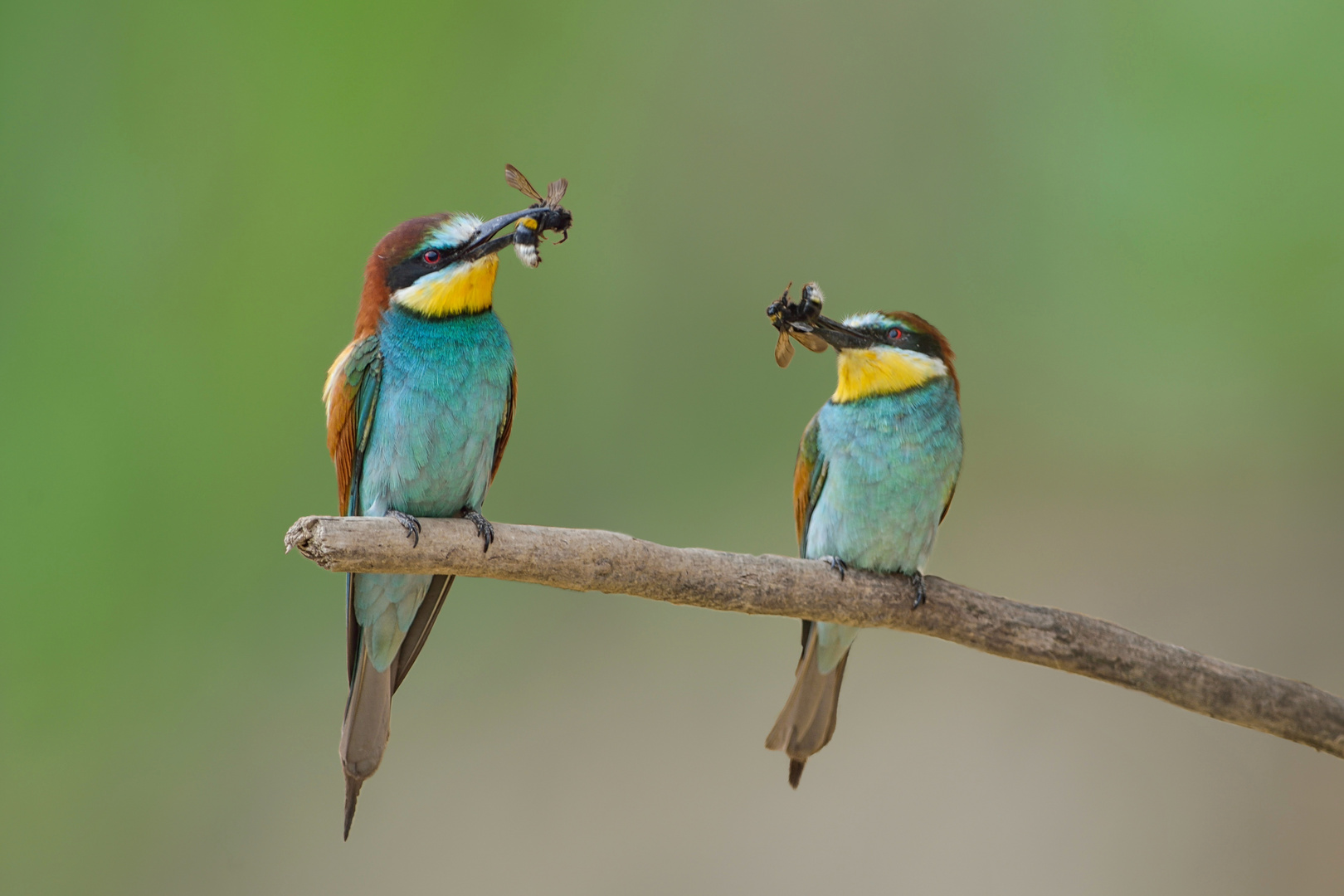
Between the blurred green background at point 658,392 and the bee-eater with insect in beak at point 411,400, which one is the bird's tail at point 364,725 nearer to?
the bee-eater with insect in beak at point 411,400

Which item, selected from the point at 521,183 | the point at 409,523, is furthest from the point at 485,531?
the point at 521,183

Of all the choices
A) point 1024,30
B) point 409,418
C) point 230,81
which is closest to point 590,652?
point 409,418

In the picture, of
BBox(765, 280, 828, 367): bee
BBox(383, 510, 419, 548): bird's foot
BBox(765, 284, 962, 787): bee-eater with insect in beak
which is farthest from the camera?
BBox(765, 284, 962, 787): bee-eater with insect in beak

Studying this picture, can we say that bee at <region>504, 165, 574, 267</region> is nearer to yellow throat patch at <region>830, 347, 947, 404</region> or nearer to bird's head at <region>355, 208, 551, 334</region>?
bird's head at <region>355, 208, 551, 334</region>

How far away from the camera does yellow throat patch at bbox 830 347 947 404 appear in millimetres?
2062

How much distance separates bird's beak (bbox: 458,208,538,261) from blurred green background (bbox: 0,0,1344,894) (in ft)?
3.42

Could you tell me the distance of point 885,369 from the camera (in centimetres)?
207

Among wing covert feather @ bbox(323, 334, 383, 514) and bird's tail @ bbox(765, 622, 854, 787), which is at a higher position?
wing covert feather @ bbox(323, 334, 383, 514)

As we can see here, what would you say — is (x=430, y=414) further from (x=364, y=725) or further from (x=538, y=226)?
(x=364, y=725)

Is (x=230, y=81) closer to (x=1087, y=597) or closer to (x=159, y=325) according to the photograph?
(x=159, y=325)

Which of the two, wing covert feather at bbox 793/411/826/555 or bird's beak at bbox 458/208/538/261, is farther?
wing covert feather at bbox 793/411/826/555

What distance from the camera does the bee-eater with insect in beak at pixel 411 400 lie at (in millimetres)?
1872

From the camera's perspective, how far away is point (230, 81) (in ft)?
8.86

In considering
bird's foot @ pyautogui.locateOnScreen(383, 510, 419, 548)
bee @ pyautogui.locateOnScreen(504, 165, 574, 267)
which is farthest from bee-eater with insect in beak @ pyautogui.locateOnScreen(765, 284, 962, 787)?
bird's foot @ pyautogui.locateOnScreen(383, 510, 419, 548)
